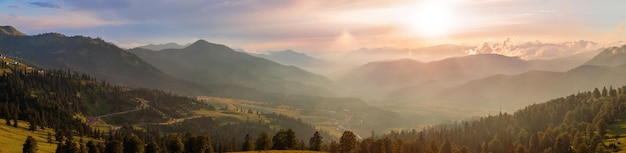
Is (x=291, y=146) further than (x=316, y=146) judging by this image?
No

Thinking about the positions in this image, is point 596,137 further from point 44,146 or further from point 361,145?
point 44,146

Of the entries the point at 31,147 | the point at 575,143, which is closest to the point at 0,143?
the point at 31,147

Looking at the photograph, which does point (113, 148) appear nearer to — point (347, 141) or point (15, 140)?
point (15, 140)

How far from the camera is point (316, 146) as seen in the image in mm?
162500

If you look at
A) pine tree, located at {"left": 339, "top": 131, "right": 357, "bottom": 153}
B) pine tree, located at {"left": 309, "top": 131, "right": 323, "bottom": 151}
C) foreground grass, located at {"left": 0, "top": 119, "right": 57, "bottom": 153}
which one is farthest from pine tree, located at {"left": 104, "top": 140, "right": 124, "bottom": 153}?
pine tree, located at {"left": 339, "top": 131, "right": 357, "bottom": 153}

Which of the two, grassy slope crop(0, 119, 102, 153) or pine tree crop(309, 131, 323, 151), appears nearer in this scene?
grassy slope crop(0, 119, 102, 153)

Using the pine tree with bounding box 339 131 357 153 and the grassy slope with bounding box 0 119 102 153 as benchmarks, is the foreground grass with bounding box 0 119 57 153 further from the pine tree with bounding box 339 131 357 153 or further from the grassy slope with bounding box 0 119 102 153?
the pine tree with bounding box 339 131 357 153

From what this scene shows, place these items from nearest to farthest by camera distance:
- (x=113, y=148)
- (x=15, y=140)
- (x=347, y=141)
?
(x=113, y=148) → (x=347, y=141) → (x=15, y=140)

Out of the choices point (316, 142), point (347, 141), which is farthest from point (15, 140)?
point (347, 141)

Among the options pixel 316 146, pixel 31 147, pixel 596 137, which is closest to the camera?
pixel 31 147

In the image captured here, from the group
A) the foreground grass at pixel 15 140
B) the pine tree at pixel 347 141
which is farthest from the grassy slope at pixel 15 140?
the pine tree at pixel 347 141

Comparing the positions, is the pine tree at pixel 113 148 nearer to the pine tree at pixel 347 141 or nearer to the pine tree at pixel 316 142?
the pine tree at pixel 316 142

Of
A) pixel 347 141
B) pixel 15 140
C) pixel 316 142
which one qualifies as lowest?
pixel 15 140

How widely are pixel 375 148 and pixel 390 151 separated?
36.9ft
